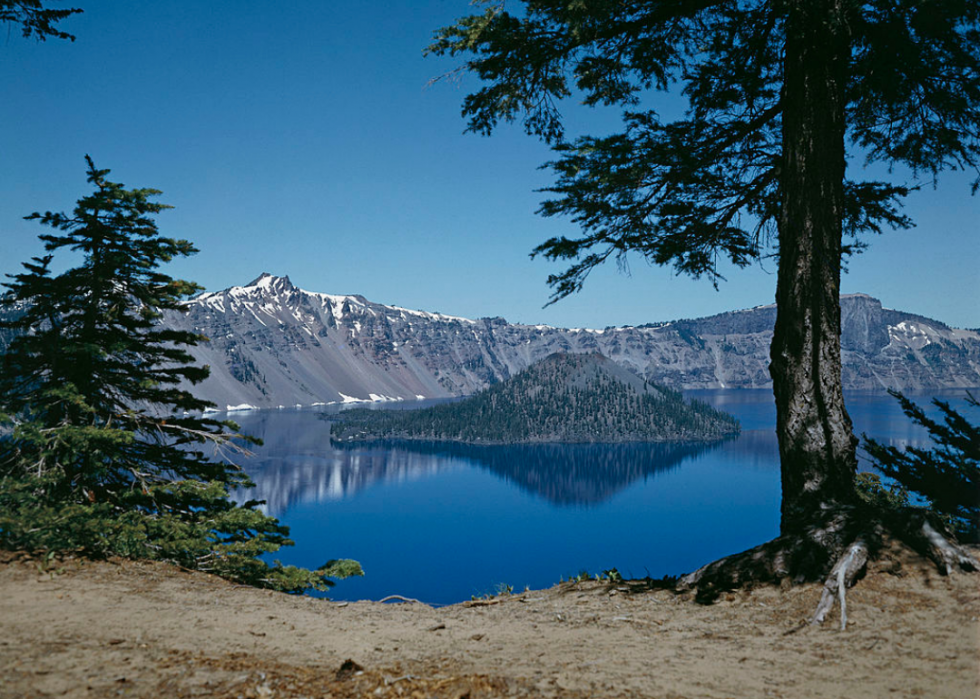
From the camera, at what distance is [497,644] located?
5.11m

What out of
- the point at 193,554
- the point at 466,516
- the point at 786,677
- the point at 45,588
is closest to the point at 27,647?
the point at 45,588

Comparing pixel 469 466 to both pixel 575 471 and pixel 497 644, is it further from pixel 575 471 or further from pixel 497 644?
pixel 497 644

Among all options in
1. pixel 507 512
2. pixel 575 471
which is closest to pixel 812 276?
pixel 507 512

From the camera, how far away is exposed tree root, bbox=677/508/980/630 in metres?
5.52

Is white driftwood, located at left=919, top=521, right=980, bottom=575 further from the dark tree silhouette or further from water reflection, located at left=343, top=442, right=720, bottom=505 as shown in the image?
water reflection, located at left=343, top=442, right=720, bottom=505

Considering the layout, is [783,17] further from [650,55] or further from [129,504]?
[129,504]

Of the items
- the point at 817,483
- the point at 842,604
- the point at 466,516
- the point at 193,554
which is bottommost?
the point at 466,516

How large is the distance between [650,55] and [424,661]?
9.39m

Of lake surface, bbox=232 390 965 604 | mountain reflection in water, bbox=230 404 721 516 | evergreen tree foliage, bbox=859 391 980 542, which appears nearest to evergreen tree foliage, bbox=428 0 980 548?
evergreen tree foliage, bbox=859 391 980 542

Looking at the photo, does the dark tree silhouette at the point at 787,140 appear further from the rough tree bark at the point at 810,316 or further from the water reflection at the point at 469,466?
the water reflection at the point at 469,466

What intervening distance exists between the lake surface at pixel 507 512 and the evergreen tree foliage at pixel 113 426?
43829mm

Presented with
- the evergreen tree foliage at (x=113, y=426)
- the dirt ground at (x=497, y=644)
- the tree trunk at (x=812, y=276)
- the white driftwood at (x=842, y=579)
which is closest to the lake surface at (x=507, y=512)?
the evergreen tree foliage at (x=113, y=426)

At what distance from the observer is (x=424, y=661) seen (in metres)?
4.48

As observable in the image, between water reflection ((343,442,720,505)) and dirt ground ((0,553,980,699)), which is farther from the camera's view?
water reflection ((343,442,720,505))
